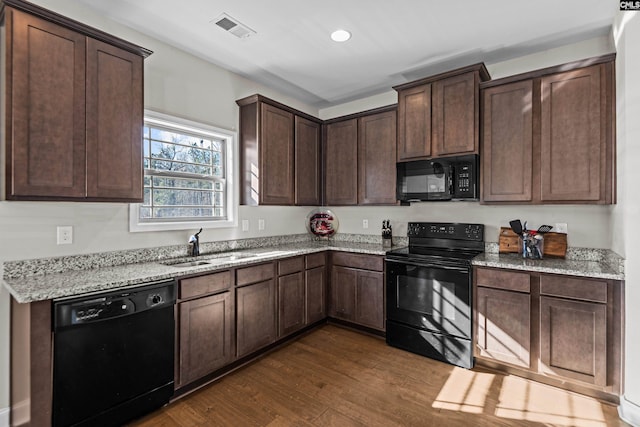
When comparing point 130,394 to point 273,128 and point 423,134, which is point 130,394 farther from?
point 423,134

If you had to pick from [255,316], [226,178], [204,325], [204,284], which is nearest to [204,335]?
[204,325]

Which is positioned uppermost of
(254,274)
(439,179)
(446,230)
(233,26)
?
(233,26)

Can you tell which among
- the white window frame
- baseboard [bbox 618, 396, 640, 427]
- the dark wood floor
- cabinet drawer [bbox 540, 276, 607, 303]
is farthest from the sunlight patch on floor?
the white window frame

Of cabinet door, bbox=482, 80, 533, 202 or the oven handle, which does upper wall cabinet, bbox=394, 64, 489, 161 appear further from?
the oven handle

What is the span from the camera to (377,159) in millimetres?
3736

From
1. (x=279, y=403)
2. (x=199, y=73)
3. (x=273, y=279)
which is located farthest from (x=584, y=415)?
(x=199, y=73)

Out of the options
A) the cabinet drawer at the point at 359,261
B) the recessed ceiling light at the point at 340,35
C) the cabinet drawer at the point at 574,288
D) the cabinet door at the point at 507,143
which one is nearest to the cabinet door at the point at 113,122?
the recessed ceiling light at the point at 340,35

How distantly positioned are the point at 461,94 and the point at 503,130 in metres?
0.50

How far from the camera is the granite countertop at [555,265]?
2.25m

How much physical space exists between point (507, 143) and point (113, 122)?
10.3 feet

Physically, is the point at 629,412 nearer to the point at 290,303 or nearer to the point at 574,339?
the point at 574,339

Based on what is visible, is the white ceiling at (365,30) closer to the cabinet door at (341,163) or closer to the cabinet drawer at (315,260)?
the cabinet door at (341,163)

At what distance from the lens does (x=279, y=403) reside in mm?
2270

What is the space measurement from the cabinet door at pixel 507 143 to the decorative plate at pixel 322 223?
1975mm
